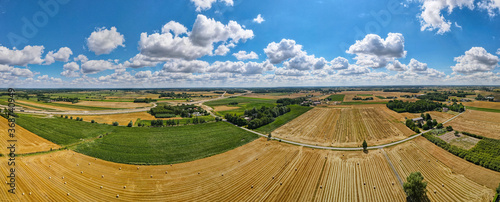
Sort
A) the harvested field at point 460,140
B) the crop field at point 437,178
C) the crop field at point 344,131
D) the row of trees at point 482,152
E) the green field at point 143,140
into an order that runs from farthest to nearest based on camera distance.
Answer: the crop field at point 344,131
the harvested field at point 460,140
the green field at point 143,140
the row of trees at point 482,152
the crop field at point 437,178

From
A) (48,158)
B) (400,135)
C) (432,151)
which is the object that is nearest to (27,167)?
(48,158)

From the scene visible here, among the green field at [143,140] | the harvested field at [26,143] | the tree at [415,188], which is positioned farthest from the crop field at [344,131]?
the harvested field at [26,143]

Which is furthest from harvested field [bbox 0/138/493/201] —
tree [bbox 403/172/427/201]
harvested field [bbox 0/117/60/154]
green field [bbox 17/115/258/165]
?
harvested field [bbox 0/117/60/154]

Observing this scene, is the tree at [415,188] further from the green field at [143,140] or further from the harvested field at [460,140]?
the green field at [143,140]

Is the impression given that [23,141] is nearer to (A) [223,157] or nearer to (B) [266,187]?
(A) [223,157]

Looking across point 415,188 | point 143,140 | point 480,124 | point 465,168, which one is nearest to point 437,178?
point 465,168

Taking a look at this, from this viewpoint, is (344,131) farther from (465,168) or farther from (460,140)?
(460,140)
